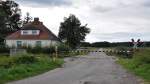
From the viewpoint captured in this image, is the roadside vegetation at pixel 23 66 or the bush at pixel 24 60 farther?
the bush at pixel 24 60

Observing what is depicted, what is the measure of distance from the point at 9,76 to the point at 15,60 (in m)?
13.5

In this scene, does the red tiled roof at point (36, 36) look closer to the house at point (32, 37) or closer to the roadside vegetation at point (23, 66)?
the house at point (32, 37)

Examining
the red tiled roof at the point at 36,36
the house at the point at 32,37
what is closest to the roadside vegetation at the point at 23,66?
the house at the point at 32,37

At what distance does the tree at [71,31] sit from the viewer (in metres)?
119

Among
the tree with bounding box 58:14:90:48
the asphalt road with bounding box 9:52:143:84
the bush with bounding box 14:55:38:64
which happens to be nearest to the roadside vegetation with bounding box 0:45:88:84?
the bush with bounding box 14:55:38:64

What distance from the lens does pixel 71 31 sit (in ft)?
394

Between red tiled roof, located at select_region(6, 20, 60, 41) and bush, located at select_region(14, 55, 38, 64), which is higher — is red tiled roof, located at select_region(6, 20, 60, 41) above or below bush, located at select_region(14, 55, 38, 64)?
above

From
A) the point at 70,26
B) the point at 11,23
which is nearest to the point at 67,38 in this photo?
the point at 70,26

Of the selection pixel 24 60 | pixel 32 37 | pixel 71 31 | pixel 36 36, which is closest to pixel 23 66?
pixel 24 60

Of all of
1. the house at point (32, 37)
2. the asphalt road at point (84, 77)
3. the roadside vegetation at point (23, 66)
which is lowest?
the asphalt road at point (84, 77)

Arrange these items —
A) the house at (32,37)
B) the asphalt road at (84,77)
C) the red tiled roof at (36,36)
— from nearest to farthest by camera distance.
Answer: the asphalt road at (84,77) → the house at (32,37) → the red tiled roof at (36,36)

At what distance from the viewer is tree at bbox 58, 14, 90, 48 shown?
11856cm

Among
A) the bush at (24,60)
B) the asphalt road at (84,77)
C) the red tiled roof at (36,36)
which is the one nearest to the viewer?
the asphalt road at (84,77)

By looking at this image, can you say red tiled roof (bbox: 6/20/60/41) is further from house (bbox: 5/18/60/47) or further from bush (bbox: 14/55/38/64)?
bush (bbox: 14/55/38/64)
